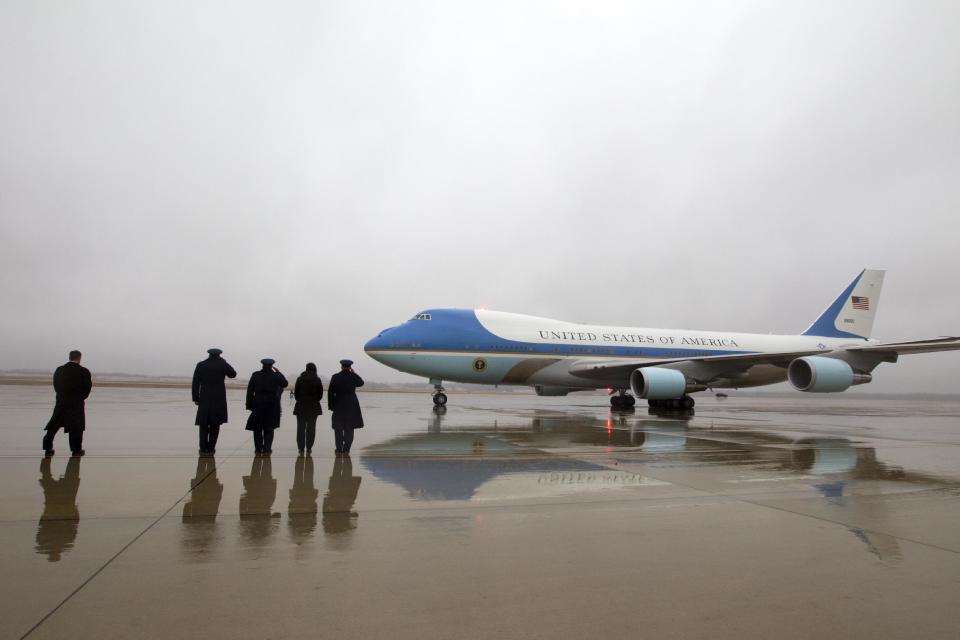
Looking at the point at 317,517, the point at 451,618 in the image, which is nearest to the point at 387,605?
the point at 451,618

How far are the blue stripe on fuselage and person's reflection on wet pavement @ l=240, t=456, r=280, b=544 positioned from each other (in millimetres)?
13712

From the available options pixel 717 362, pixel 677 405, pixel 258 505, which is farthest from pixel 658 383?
A: pixel 258 505

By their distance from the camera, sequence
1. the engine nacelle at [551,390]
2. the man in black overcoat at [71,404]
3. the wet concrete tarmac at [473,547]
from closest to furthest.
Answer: the wet concrete tarmac at [473,547]
the man in black overcoat at [71,404]
the engine nacelle at [551,390]

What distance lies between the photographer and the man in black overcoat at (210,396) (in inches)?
359

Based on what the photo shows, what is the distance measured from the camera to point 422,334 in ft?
71.6

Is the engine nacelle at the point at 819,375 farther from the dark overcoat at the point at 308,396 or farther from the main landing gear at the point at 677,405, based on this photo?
the dark overcoat at the point at 308,396

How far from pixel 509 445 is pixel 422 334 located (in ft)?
38.7

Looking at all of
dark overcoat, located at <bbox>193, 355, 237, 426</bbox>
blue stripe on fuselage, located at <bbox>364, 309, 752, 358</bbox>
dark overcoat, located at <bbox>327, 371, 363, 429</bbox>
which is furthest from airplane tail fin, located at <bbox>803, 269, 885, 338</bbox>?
dark overcoat, located at <bbox>193, 355, 237, 426</bbox>

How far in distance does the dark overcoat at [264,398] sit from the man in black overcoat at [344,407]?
2.84 feet

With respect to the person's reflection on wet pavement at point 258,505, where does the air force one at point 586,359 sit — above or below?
above

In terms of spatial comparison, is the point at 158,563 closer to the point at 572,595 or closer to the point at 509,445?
the point at 572,595

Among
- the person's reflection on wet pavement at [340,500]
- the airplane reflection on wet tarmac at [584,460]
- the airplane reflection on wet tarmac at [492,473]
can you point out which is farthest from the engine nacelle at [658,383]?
the person's reflection on wet pavement at [340,500]

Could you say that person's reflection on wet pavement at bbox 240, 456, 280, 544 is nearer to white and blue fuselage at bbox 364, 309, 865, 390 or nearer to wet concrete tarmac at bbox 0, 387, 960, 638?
wet concrete tarmac at bbox 0, 387, 960, 638

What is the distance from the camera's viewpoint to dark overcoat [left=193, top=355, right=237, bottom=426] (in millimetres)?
9141
